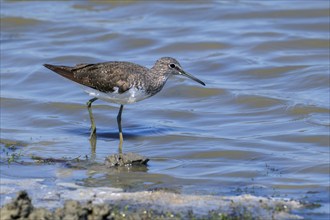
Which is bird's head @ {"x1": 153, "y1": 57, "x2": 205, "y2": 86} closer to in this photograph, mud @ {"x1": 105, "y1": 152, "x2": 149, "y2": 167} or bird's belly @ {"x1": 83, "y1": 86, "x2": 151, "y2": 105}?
bird's belly @ {"x1": 83, "y1": 86, "x2": 151, "y2": 105}

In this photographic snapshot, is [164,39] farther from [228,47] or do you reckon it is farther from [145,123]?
[145,123]

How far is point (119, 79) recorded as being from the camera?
34.8ft

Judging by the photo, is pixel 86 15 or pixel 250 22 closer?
pixel 250 22

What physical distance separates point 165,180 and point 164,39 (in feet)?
22.9

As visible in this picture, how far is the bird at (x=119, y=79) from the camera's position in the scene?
10.6m

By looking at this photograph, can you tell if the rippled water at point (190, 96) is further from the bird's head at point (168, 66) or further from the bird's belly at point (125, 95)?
the bird's head at point (168, 66)

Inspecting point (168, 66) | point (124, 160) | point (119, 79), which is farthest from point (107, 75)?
point (124, 160)

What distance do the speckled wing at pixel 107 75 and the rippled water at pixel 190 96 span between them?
0.78 meters

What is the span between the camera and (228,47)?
49.5 ft

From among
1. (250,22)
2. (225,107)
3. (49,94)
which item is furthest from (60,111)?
(250,22)

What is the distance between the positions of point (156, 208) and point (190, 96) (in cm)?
557

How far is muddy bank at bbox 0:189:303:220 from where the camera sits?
661cm

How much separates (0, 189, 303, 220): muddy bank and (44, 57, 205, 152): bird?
2.57 meters

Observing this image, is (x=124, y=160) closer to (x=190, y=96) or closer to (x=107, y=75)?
(x=107, y=75)
